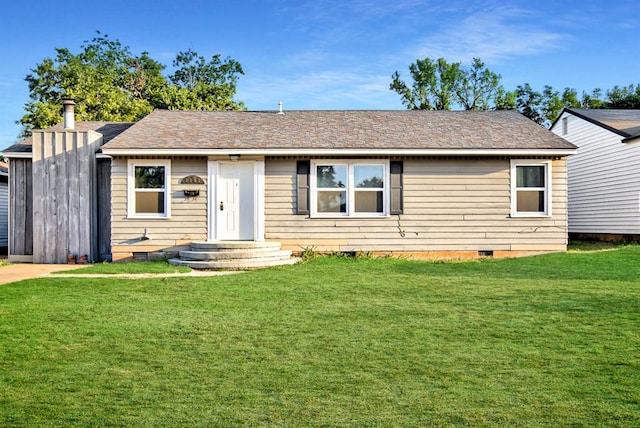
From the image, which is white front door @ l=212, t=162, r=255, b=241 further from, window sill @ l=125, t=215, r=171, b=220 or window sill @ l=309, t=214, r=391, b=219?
window sill @ l=309, t=214, r=391, b=219

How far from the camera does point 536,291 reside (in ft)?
28.6

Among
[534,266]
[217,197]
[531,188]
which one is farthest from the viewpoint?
[531,188]

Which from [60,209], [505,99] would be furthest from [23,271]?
[505,99]

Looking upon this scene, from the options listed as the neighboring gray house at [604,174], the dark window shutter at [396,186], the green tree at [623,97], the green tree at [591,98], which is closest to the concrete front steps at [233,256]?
the dark window shutter at [396,186]

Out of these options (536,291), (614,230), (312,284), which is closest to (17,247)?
(312,284)

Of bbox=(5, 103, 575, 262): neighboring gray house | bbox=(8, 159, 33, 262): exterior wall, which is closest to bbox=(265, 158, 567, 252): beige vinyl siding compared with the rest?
bbox=(5, 103, 575, 262): neighboring gray house

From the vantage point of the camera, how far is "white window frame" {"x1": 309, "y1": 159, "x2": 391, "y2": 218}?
14.5 m

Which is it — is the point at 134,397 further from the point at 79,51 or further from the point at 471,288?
the point at 79,51

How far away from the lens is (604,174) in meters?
20.2

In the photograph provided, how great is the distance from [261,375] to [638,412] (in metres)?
2.79

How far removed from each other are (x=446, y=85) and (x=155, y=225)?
3014 centimetres

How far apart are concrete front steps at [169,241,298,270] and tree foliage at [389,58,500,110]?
28434mm

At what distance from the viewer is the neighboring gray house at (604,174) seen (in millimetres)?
18547

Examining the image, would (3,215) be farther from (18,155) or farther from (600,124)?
(600,124)
